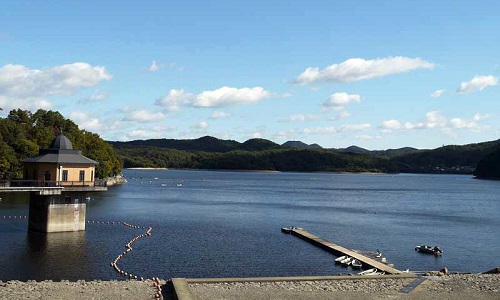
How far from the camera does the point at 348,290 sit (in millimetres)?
31672

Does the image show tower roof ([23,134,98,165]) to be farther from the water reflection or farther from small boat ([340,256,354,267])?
small boat ([340,256,354,267])

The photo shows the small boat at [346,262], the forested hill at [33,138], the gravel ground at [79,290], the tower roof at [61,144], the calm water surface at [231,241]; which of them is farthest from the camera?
the forested hill at [33,138]

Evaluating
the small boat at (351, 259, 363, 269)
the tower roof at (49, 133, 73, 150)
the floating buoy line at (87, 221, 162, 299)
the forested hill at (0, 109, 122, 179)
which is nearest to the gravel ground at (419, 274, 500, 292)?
the small boat at (351, 259, 363, 269)

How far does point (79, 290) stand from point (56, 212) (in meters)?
27.5

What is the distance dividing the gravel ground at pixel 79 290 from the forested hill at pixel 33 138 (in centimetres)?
6987

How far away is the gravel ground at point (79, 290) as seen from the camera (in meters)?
29.4

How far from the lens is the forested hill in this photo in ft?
346

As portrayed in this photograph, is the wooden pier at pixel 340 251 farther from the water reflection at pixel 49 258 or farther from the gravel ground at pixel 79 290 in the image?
the water reflection at pixel 49 258

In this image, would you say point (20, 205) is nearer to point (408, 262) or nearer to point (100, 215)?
point (100, 215)

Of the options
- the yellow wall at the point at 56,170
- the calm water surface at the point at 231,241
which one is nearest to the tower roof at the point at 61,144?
the yellow wall at the point at 56,170

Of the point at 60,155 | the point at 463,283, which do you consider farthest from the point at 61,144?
the point at 463,283

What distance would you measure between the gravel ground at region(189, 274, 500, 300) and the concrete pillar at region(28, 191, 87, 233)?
29.5 m

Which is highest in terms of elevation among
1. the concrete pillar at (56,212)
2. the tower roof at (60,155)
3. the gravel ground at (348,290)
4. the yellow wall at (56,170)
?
the tower roof at (60,155)

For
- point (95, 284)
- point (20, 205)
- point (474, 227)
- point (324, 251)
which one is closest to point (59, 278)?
point (95, 284)
